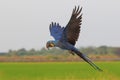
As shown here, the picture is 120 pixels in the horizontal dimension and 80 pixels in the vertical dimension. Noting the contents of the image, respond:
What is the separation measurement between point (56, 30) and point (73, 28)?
456mm

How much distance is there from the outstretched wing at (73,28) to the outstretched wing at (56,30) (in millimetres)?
193

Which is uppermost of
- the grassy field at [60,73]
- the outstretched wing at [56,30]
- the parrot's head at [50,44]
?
the grassy field at [60,73]

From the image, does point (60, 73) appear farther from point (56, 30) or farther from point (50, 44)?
point (50, 44)

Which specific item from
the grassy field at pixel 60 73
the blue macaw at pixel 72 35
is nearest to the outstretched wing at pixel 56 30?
the blue macaw at pixel 72 35

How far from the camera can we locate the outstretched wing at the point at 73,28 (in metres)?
10.6

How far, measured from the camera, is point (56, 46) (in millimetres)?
10305

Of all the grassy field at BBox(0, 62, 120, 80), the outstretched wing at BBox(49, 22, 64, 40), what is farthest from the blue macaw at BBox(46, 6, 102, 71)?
the grassy field at BBox(0, 62, 120, 80)

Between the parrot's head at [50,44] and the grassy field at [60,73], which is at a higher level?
the grassy field at [60,73]

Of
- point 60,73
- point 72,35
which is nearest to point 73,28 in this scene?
point 72,35

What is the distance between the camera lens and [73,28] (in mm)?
10633

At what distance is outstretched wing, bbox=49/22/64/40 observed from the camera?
425 inches

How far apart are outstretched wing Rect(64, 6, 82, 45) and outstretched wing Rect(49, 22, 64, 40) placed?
19 cm

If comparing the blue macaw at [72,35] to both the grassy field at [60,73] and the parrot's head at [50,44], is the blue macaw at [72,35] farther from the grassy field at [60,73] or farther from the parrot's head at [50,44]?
the grassy field at [60,73]

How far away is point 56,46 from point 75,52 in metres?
0.48
